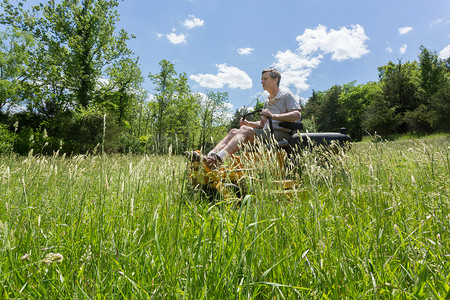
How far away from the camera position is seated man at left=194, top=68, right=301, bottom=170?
10.1 feet

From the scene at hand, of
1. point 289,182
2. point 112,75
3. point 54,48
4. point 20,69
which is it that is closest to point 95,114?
point 112,75

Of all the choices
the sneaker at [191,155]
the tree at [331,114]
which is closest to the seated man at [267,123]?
the sneaker at [191,155]

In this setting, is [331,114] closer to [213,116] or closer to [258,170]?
[213,116]

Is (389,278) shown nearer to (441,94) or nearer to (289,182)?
(289,182)

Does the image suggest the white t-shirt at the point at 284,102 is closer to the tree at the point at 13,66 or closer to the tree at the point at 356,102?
the tree at the point at 13,66

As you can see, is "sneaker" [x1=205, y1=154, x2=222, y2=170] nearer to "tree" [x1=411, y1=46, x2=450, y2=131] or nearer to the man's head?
the man's head

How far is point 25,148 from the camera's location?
13.5 meters

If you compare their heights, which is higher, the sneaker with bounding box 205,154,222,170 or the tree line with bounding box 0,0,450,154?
the tree line with bounding box 0,0,450,154

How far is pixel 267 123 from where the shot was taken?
3.78 m

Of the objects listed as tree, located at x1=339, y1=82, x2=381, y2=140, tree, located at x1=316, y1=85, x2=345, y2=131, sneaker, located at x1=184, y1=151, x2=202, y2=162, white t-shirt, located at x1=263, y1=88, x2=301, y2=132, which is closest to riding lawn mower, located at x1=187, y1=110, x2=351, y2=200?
sneaker, located at x1=184, y1=151, x2=202, y2=162

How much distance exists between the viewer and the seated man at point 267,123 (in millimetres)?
3066

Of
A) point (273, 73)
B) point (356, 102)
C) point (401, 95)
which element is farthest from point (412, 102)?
point (273, 73)

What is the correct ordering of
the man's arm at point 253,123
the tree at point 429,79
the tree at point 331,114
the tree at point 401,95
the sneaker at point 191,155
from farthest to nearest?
1. the tree at point 331,114
2. the tree at point 401,95
3. the tree at point 429,79
4. the man's arm at point 253,123
5. the sneaker at point 191,155

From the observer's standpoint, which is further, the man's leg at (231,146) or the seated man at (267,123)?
the seated man at (267,123)
